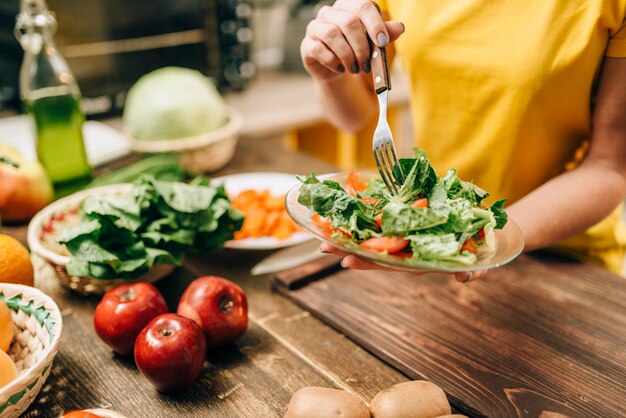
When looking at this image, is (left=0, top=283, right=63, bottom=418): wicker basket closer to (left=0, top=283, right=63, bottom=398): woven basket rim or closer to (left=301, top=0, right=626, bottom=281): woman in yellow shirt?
(left=0, top=283, right=63, bottom=398): woven basket rim

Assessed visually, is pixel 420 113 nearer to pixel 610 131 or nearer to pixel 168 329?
pixel 610 131

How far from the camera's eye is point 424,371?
823 mm

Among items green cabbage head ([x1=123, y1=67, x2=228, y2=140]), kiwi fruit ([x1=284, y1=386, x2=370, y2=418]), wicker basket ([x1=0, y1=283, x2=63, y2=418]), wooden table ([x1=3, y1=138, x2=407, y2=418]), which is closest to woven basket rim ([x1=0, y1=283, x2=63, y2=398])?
wicker basket ([x1=0, y1=283, x2=63, y2=418])

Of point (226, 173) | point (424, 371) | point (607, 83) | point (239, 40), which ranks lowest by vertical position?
point (424, 371)

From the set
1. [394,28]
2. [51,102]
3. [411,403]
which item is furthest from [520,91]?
[51,102]

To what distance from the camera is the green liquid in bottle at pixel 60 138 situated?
1.32 meters

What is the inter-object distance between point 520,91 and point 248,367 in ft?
2.46

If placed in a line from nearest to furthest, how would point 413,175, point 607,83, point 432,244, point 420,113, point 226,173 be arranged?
point 432,244
point 413,175
point 607,83
point 420,113
point 226,173

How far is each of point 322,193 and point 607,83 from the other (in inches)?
24.2

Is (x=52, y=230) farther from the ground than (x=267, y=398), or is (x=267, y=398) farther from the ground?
(x=52, y=230)

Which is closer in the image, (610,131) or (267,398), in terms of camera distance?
(267,398)

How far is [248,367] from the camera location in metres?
0.84

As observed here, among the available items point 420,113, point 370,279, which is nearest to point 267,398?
point 370,279

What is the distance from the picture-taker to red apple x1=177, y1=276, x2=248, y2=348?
0.84 meters
